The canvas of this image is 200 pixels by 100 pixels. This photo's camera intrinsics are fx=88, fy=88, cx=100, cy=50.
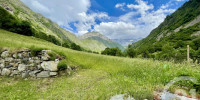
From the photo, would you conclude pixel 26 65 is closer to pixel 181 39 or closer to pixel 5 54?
pixel 5 54

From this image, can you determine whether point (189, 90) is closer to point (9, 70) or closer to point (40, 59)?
point (40, 59)

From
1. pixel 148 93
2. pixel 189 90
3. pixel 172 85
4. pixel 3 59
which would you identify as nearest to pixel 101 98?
pixel 148 93

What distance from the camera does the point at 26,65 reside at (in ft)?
34.2

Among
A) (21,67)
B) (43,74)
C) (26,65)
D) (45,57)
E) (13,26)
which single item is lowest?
(43,74)

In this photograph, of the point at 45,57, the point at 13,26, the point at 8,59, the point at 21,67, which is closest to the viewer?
the point at 21,67

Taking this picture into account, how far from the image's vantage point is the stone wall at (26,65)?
998cm

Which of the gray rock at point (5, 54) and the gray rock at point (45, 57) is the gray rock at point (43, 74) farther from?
the gray rock at point (5, 54)

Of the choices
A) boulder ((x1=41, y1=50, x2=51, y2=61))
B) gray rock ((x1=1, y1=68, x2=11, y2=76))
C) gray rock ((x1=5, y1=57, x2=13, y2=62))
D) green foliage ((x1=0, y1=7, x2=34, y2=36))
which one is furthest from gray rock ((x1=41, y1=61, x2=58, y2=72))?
green foliage ((x1=0, y1=7, x2=34, y2=36))

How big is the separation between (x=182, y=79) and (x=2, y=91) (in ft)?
39.9

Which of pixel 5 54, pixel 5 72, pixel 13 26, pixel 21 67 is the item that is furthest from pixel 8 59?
pixel 13 26

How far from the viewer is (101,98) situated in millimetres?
4660

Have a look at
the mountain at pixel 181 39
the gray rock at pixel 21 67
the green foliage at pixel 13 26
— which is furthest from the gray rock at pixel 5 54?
the mountain at pixel 181 39

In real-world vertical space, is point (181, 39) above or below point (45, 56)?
above

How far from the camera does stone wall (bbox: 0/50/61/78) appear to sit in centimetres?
998
